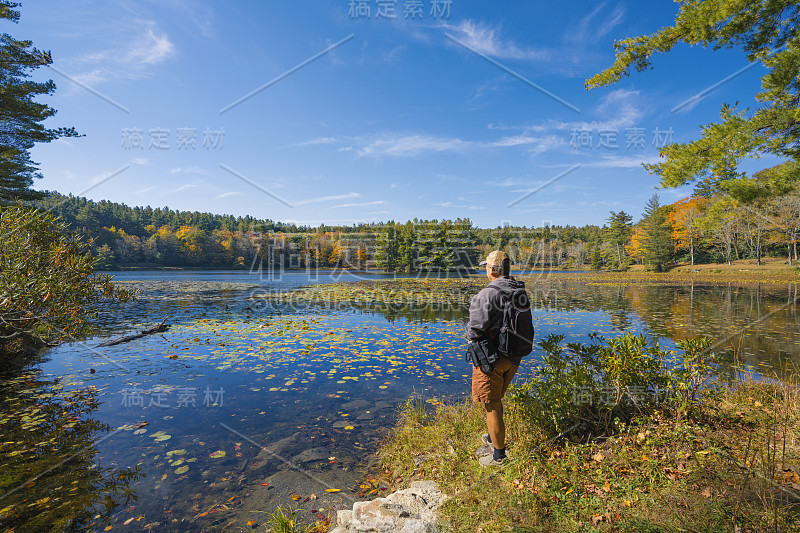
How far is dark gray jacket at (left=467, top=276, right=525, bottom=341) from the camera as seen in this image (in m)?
3.75

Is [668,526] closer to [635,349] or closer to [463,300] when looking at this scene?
[635,349]

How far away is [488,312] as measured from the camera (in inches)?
148

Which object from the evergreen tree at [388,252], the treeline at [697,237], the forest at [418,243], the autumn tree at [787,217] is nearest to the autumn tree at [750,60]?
the treeline at [697,237]

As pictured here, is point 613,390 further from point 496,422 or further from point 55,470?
point 55,470

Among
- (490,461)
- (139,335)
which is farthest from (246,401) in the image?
(139,335)

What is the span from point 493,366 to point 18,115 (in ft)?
74.6

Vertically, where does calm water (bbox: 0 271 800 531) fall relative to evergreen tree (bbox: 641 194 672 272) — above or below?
below

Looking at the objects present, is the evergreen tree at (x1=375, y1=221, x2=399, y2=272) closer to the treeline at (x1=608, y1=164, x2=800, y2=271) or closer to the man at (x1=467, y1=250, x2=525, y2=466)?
the treeline at (x1=608, y1=164, x2=800, y2=271)

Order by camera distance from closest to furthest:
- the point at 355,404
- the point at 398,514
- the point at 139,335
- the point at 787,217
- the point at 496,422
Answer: the point at 398,514 < the point at 496,422 < the point at 355,404 < the point at 139,335 < the point at 787,217

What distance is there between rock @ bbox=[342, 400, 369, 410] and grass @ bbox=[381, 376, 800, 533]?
236cm

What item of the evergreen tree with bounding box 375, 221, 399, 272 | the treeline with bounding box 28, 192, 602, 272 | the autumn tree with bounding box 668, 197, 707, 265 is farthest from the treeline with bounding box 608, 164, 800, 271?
the evergreen tree with bounding box 375, 221, 399, 272

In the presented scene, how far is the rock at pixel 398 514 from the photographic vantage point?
314 centimetres

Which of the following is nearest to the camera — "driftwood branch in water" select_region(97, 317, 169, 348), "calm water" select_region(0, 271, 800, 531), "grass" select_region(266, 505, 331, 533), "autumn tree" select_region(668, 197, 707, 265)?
"grass" select_region(266, 505, 331, 533)

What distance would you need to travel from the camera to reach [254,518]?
153 inches
